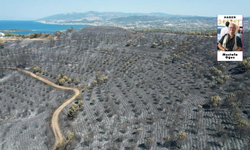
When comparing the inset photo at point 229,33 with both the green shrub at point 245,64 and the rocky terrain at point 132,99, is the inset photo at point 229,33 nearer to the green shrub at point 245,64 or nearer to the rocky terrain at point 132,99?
the rocky terrain at point 132,99

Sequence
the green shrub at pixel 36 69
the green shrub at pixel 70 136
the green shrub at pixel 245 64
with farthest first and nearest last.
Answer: the green shrub at pixel 36 69 < the green shrub at pixel 245 64 < the green shrub at pixel 70 136

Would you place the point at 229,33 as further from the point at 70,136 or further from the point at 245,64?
the point at 70,136

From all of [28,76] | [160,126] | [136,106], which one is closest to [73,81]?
[28,76]

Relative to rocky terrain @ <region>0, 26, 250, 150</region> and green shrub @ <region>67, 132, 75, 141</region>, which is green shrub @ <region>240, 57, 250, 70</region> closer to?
rocky terrain @ <region>0, 26, 250, 150</region>

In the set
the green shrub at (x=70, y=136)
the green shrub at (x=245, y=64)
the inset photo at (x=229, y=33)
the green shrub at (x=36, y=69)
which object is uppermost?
the inset photo at (x=229, y=33)

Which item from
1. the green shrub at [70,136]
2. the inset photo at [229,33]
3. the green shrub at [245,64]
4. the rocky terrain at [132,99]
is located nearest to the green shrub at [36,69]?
the rocky terrain at [132,99]

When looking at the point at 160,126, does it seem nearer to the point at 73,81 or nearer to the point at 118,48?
the point at 73,81

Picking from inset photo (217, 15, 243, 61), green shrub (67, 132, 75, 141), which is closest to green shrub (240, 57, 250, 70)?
inset photo (217, 15, 243, 61)

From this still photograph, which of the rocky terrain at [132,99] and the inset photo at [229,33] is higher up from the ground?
the inset photo at [229,33]
